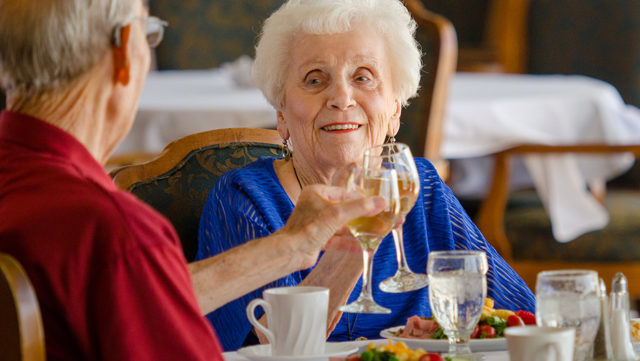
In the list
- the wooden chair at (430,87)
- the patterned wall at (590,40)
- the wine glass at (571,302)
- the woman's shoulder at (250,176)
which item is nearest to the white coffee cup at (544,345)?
the wine glass at (571,302)

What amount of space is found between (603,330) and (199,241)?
3.19 ft

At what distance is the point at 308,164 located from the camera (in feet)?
6.51

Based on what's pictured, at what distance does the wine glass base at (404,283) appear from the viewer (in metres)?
1.53

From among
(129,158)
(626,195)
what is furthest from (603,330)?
(626,195)

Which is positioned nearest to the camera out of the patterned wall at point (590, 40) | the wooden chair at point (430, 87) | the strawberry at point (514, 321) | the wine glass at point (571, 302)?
the wine glass at point (571, 302)

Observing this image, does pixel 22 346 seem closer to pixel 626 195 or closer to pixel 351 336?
pixel 351 336

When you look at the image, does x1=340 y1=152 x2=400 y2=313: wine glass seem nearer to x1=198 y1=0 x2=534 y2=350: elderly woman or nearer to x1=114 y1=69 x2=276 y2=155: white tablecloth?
x1=198 y1=0 x2=534 y2=350: elderly woman

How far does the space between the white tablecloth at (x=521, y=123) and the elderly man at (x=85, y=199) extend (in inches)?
89.2

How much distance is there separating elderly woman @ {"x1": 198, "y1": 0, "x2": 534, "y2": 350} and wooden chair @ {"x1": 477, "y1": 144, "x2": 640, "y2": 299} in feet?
6.13

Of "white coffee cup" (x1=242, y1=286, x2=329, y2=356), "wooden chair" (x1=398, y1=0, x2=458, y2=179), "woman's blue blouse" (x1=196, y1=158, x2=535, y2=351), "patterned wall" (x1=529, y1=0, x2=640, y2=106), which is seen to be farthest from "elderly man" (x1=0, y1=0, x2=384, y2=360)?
"patterned wall" (x1=529, y1=0, x2=640, y2=106)

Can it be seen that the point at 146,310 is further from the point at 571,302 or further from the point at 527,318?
the point at 527,318

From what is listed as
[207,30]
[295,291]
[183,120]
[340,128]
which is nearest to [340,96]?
[340,128]

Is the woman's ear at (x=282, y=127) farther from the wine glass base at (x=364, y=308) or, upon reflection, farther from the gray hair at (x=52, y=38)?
the gray hair at (x=52, y=38)

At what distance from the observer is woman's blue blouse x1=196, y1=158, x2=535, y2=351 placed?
1833 mm
